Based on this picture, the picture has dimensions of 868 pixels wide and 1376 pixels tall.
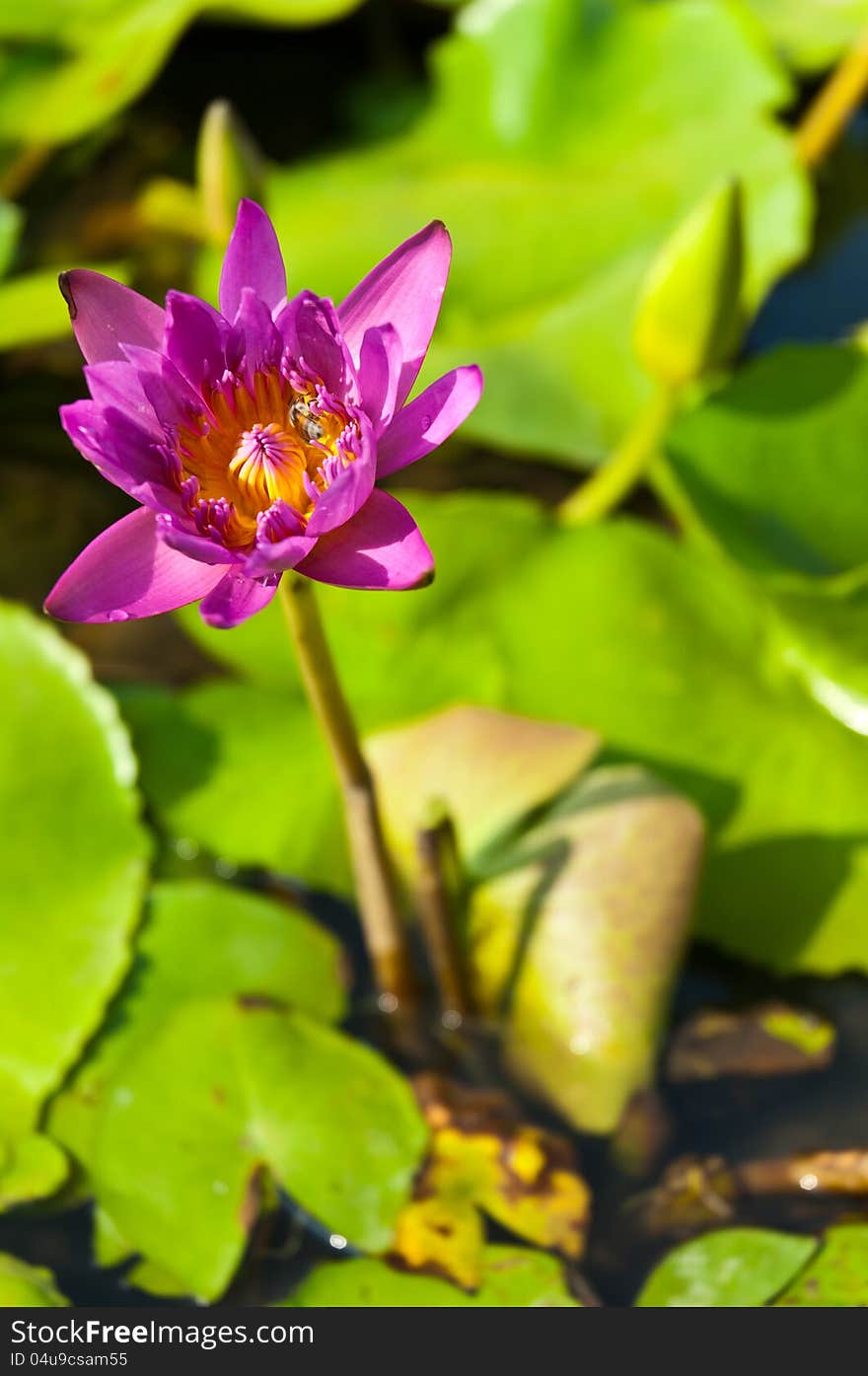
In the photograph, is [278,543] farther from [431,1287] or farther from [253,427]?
[431,1287]

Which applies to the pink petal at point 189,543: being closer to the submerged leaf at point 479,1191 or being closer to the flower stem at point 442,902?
the flower stem at point 442,902

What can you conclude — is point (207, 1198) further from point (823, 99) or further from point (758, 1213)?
point (823, 99)

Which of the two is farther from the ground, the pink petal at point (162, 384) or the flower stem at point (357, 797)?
the pink petal at point (162, 384)

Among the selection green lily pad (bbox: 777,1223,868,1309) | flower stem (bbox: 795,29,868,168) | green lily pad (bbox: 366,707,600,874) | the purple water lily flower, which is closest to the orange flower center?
the purple water lily flower

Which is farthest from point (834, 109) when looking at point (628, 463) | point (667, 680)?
point (667, 680)

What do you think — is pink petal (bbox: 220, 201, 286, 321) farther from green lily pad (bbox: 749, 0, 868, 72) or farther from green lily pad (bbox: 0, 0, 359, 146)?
green lily pad (bbox: 749, 0, 868, 72)

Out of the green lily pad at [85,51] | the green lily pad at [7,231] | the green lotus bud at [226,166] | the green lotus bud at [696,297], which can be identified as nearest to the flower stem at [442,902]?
the green lotus bud at [696,297]
